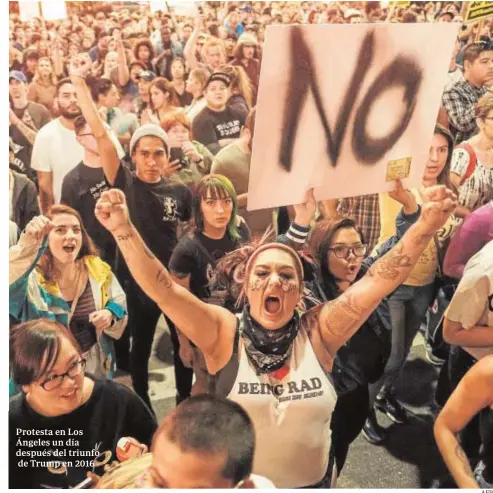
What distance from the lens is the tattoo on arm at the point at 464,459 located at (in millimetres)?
1744

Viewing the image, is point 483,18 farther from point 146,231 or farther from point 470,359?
point 146,231

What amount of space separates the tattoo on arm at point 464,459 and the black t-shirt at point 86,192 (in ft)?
3.72

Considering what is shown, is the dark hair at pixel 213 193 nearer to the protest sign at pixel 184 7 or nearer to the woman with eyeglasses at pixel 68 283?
A: the woman with eyeglasses at pixel 68 283

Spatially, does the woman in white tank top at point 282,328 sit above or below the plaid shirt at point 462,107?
below

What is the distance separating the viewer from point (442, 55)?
163 cm

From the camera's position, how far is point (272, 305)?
5.46 ft

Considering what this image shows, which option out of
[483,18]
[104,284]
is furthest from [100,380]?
[483,18]

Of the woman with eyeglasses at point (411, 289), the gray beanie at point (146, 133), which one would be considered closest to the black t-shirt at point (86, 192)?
the gray beanie at point (146, 133)

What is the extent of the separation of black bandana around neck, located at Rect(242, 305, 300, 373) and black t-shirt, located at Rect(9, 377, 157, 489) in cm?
35

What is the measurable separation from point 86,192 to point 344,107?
2.37 ft

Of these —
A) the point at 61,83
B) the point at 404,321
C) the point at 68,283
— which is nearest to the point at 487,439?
the point at 404,321

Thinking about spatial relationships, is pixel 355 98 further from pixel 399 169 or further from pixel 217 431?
pixel 217 431

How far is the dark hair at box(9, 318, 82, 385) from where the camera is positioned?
1656 mm

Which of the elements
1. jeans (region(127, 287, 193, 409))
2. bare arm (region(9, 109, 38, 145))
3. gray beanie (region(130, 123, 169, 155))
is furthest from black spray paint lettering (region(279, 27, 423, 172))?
bare arm (region(9, 109, 38, 145))
